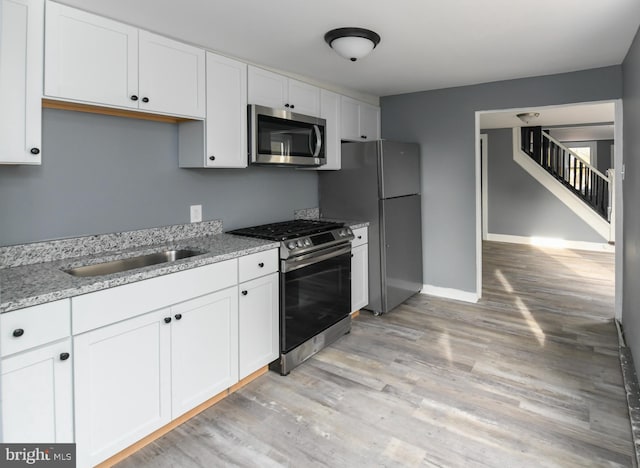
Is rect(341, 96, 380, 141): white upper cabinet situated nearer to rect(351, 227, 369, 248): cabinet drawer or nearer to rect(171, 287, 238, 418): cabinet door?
rect(351, 227, 369, 248): cabinet drawer

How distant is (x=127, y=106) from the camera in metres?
2.20

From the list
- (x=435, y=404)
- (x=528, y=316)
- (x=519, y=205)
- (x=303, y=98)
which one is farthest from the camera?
(x=519, y=205)

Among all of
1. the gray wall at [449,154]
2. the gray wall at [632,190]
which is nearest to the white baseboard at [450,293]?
the gray wall at [449,154]

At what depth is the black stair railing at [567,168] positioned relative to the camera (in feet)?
24.4

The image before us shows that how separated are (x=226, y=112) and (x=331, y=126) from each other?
125cm

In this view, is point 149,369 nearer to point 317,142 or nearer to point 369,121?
point 317,142

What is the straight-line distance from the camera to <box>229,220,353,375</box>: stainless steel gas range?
8.97 feet

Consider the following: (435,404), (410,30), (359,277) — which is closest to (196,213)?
Result: (359,277)

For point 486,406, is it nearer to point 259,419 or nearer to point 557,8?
point 259,419

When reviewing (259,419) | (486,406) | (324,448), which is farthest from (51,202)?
(486,406)

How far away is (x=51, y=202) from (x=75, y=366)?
974 millimetres

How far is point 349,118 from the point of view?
4.02 m

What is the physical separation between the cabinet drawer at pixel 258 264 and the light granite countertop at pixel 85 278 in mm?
38

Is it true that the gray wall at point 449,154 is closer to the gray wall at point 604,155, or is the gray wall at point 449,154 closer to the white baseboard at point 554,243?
the white baseboard at point 554,243
